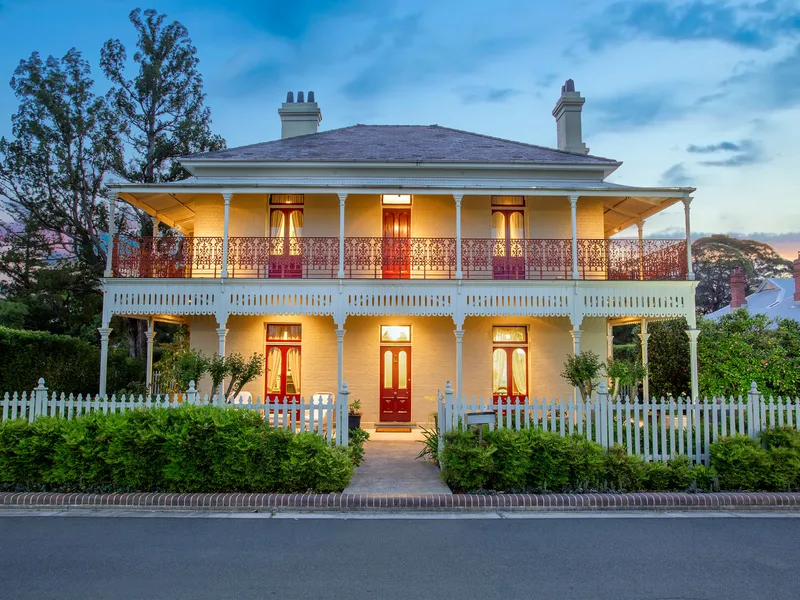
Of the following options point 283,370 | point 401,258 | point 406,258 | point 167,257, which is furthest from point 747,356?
point 167,257

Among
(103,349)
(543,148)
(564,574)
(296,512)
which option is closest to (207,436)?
(296,512)

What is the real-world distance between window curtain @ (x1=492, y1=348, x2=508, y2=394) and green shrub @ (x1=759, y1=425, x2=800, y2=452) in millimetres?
7295

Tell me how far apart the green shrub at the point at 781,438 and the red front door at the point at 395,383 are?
850cm

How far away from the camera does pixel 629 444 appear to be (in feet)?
26.9

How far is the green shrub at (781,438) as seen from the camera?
308 inches

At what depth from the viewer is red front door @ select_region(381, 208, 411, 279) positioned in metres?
14.2

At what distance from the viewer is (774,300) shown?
92.6ft

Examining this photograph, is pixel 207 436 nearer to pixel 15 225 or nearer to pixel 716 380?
pixel 716 380

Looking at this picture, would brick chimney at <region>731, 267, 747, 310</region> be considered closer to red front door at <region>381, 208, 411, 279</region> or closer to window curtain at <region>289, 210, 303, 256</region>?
red front door at <region>381, 208, 411, 279</region>

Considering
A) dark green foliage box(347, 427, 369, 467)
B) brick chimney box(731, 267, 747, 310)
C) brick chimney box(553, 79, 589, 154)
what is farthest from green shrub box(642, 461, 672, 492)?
brick chimney box(731, 267, 747, 310)

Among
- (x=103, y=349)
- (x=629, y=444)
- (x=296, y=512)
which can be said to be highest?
(x=103, y=349)

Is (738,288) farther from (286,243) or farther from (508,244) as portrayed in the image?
(286,243)

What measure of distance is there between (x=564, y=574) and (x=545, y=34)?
60.6 feet

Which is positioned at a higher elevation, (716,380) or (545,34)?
(545,34)
